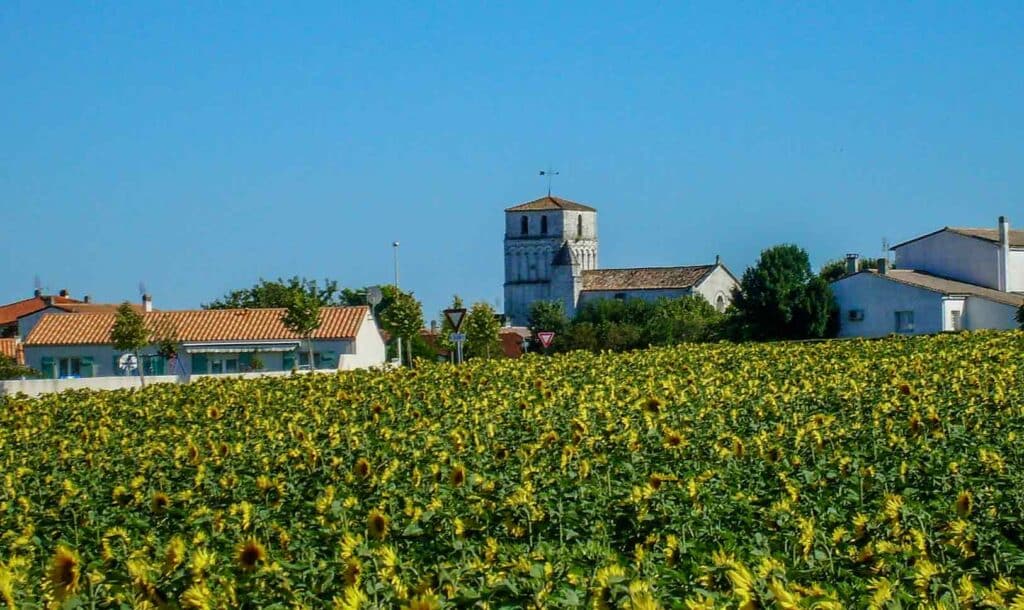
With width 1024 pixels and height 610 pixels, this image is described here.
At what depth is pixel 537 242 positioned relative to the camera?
175750 mm

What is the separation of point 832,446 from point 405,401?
8688 millimetres

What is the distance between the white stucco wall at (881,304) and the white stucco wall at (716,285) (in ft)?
220

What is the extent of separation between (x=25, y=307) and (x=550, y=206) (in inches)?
3166

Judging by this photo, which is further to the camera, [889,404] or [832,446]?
[889,404]

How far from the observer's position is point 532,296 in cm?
17362

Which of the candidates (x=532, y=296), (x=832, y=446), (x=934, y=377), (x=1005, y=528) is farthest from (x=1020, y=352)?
(x=532, y=296)

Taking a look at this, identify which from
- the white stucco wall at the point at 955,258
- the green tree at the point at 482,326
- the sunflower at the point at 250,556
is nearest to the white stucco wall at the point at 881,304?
the white stucco wall at the point at 955,258

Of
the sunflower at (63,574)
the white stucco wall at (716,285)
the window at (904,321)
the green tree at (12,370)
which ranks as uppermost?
the white stucco wall at (716,285)

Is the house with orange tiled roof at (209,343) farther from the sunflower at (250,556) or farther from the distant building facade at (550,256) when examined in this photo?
the distant building facade at (550,256)

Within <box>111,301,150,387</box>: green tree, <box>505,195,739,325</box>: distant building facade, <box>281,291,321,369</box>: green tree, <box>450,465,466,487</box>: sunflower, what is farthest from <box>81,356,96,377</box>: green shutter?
<box>505,195,739,325</box>: distant building facade

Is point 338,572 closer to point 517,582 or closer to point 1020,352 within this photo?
point 517,582

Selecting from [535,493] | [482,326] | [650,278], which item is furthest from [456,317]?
[650,278]

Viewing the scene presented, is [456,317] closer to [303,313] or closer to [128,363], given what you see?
[303,313]

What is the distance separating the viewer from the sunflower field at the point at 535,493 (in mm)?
8500
